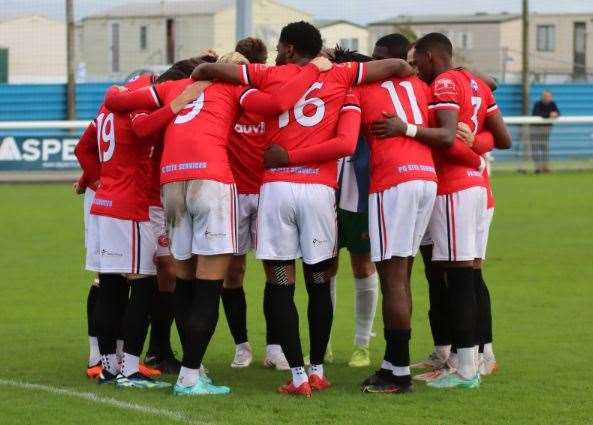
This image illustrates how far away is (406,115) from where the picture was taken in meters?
7.90

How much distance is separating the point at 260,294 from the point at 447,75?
4970 mm

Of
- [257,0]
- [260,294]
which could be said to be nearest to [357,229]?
[260,294]

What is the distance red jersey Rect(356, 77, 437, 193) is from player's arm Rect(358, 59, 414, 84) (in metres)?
0.10

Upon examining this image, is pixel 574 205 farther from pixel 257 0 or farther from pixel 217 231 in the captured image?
pixel 257 0

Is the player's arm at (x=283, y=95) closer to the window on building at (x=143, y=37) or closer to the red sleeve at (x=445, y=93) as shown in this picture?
the red sleeve at (x=445, y=93)

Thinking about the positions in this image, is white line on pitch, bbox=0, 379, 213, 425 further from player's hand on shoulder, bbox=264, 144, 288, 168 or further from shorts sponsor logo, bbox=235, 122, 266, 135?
shorts sponsor logo, bbox=235, 122, 266, 135

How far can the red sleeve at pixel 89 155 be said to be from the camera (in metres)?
8.49

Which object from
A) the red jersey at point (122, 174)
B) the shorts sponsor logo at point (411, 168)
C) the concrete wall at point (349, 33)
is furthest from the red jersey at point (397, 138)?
the concrete wall at point (349, 33)

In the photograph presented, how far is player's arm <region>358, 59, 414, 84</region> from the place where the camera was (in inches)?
308

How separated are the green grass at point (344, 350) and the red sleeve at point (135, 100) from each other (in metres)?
1.79

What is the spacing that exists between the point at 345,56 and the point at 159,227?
69.7 inches

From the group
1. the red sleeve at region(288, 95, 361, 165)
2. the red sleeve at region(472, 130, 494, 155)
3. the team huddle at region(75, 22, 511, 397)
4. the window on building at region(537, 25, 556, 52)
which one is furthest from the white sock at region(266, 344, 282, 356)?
the window on building at region(537, 25, 556, 52)

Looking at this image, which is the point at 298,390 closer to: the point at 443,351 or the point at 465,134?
the point at 443,351

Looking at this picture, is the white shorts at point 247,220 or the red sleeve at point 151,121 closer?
the red sleeve at point 151,121
